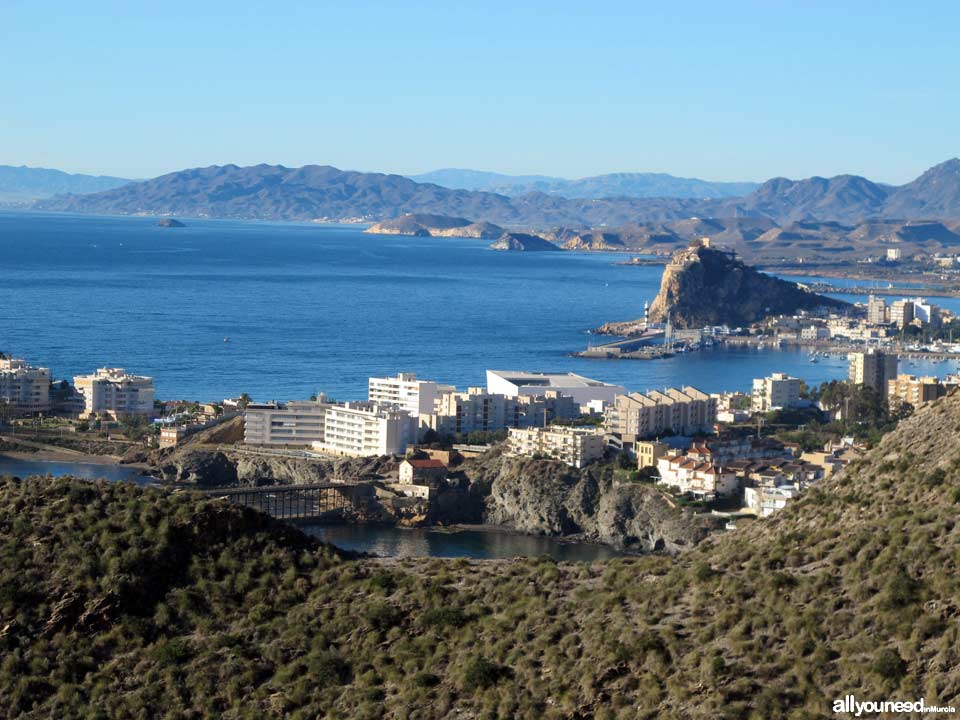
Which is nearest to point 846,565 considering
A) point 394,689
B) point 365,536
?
point 394,689

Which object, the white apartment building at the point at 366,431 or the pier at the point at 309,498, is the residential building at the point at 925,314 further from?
the pier at the point at 309,498

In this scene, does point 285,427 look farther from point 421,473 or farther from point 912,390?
point 912,390

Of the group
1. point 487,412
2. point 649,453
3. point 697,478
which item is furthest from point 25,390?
point 697,478

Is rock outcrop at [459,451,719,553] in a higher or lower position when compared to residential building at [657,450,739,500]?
lower

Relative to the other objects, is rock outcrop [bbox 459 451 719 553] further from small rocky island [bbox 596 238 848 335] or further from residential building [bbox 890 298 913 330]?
small rocky island [bbox 596 238 848 335]

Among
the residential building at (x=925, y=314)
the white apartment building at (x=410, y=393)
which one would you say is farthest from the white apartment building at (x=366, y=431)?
the residential building at (x=925, y=314)

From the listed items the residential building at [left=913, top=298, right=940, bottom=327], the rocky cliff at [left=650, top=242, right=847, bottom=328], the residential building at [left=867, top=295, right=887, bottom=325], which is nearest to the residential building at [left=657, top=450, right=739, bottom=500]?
the residential building at [left=913, top=298, right=940, bottom=327]

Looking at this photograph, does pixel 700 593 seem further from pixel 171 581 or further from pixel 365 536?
pixel 365 536
